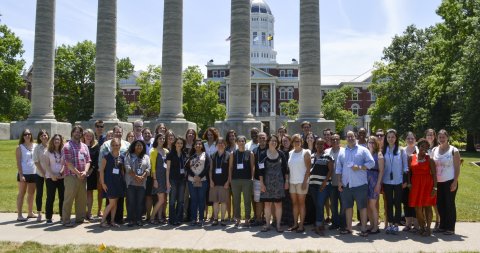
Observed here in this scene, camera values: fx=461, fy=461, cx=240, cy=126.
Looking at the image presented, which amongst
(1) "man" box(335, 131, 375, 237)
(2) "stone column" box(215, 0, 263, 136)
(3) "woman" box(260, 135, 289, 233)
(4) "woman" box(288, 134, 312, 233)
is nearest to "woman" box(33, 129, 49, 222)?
(3) "woman" box(260, 135, 289, 233)

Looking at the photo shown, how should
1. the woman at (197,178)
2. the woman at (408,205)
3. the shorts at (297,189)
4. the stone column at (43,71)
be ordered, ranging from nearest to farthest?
the shorts at (297,189)
the woman at (408,205)
the woman at (197,178)
the stone column at (43,71)

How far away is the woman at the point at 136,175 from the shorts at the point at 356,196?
17.1 feet

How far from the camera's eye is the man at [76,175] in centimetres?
1224

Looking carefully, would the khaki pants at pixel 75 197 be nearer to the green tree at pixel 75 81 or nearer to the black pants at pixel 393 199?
the black pants at pixel 393 199

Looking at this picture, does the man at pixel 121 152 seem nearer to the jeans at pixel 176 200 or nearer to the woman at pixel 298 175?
the jeans at pixel 176 200

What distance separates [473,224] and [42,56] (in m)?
34.2

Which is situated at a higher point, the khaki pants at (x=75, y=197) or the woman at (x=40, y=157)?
the woman at (x=40, y=157)

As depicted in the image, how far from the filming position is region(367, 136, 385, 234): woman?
1141cm

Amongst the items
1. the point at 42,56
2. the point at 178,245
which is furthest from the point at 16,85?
the point at 178,245

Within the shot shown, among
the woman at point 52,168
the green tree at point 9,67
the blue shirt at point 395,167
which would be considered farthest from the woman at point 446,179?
the green tree at point 9,67

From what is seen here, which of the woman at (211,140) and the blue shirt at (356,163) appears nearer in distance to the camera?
the blue shirt at (356,163)

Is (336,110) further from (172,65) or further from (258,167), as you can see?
(258,167)

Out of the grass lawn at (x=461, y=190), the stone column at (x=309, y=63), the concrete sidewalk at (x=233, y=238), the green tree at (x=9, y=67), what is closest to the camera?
the concrete sidewalk at (x=233, y=238)

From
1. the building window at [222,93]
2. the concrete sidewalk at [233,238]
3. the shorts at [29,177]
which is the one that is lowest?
the concrete sidewalk at [233,238]
